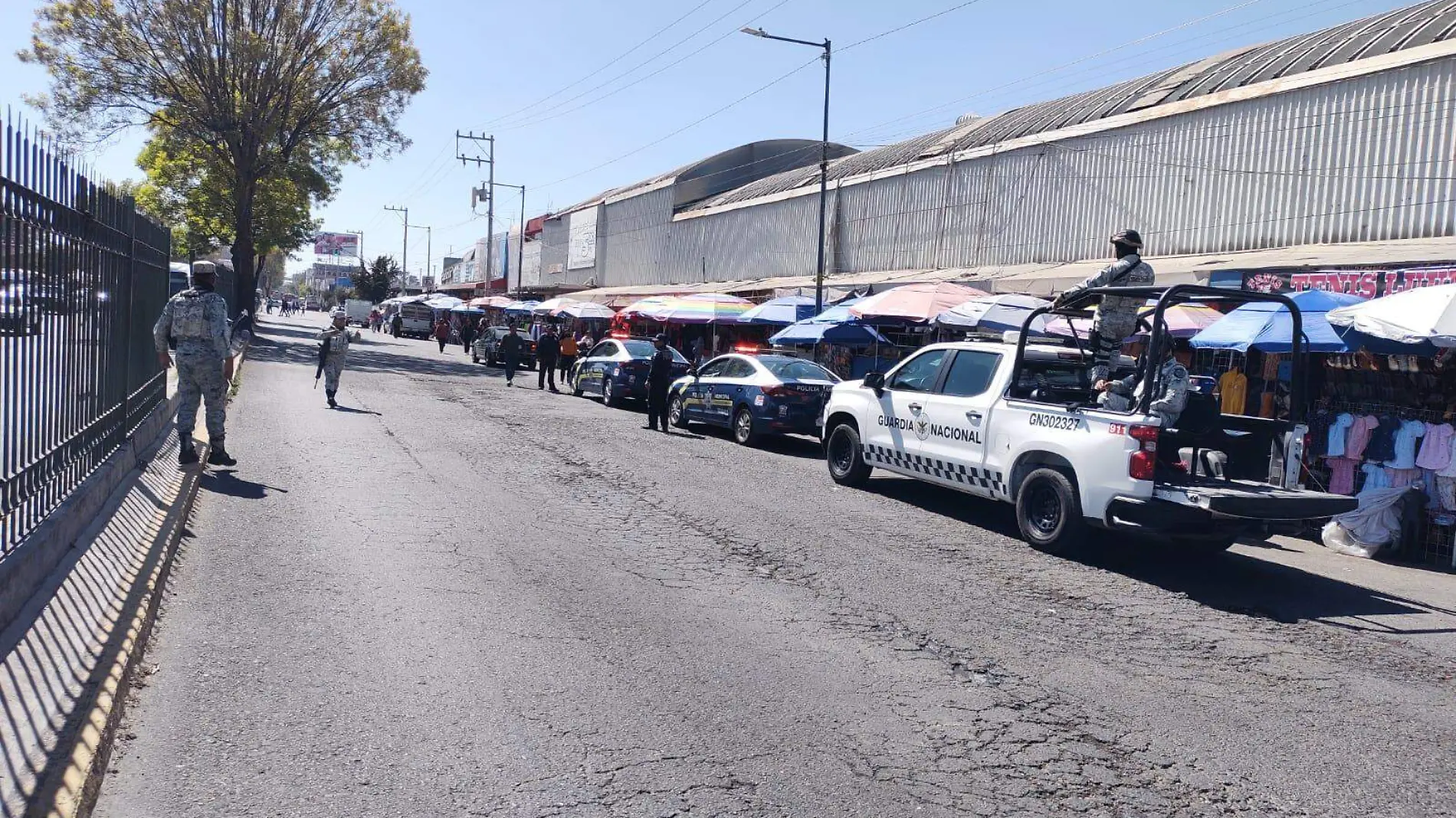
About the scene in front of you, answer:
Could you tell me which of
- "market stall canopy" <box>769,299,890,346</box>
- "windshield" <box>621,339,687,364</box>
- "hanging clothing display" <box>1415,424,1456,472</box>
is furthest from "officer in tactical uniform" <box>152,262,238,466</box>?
"windshield" <box>621,339,687,364</box>

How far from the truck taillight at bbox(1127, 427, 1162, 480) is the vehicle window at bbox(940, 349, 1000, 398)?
2.21 m

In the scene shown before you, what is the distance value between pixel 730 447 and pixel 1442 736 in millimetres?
12248

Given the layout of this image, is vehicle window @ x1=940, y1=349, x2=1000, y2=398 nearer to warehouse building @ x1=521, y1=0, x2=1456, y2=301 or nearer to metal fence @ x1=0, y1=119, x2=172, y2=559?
warehouse building @ x1=521, y1=0, x2=1456, y2=301

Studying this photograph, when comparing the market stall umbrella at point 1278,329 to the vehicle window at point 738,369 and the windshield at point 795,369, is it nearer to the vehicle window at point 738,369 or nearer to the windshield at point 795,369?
the windshield at point 795,369

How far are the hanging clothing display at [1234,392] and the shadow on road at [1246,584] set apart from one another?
3964 millimetres

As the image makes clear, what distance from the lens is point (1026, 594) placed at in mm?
7988

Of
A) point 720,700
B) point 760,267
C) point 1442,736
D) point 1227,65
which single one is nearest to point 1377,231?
point 1227,65

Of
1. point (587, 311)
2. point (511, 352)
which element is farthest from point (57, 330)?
point (587, 311)

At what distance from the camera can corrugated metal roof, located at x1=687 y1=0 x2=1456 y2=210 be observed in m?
17.3

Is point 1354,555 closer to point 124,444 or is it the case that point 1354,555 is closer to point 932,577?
point 932,577

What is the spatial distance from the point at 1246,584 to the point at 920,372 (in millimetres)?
4066

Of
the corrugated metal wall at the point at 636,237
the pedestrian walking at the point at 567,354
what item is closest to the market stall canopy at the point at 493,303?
the corrugated metal wall at the point at 636,237

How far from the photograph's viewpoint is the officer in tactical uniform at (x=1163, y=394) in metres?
8.71

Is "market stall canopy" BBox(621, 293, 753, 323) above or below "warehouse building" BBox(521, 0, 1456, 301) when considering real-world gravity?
below
